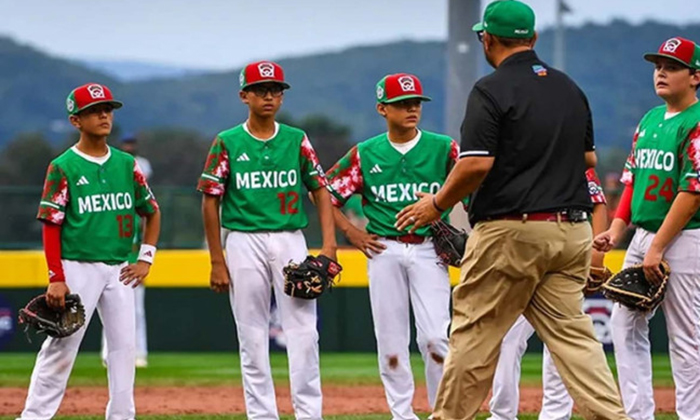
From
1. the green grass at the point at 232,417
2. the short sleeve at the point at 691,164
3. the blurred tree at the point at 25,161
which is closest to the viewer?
the short sleeve at the point at 691,164

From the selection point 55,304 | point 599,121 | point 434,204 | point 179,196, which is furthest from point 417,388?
point 599,121

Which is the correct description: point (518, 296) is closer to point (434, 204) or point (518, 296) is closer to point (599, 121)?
point (434, 204)

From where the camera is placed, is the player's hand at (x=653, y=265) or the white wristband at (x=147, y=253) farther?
the white wristband at (x=147, y=253)

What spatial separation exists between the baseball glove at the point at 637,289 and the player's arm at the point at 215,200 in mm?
2213

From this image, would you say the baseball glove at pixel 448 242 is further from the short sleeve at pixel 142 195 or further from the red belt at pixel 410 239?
the short sleeve at pixel 142 195

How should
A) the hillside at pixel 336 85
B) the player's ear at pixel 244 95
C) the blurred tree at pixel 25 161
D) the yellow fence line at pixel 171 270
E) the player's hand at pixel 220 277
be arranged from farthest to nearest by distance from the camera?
the hillside at pixel 336 85
the blurred tree at pixel 25 161
the yellow fence line at pixel 171 270
the player's ear at pixel 244 95
the player's hand at pixel 220 277

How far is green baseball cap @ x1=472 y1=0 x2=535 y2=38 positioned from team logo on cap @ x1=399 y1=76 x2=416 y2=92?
170cm

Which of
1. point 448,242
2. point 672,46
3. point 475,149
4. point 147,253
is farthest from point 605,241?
point 147,253

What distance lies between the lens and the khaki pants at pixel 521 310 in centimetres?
648

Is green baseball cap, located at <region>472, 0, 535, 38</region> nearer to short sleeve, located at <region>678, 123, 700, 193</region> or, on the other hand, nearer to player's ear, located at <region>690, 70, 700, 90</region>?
short sleeve, located at <region>678, 123, 700, 193</region>

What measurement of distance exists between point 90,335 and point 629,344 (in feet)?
28.3

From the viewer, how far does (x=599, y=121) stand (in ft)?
122

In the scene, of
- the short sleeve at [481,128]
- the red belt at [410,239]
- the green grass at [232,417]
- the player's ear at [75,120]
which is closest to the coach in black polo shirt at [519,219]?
the short sleeve at [481,128]

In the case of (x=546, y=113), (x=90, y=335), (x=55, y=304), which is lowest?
(x=90, y=335)
